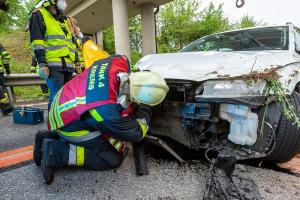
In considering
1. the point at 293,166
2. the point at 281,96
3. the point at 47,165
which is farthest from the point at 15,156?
the point at 293,166

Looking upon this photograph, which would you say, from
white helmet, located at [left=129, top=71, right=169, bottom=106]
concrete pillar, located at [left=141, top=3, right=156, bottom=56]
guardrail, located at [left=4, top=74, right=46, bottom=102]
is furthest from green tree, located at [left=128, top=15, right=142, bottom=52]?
white helmet, located at [left=129, top=71, right=169, bottom=106]

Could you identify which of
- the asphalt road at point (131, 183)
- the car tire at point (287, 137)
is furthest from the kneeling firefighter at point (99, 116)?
the car tire at point (287, 137)

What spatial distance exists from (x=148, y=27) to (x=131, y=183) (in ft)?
25.3

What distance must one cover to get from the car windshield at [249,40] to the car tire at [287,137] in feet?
3.00

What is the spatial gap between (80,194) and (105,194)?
0.19m

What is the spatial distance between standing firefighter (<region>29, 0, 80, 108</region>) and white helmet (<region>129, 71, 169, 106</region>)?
1.64 metres

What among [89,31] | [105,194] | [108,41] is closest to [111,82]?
[105,194]

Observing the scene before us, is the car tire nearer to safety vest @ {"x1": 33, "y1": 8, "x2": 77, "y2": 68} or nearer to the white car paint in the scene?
the white car paint

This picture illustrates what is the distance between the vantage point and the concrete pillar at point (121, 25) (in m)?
8.05

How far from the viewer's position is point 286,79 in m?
2.02

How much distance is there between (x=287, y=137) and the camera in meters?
2.00

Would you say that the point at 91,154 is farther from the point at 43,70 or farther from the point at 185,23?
the point at 185,23

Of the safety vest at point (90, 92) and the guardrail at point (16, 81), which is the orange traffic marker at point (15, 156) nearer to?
the safety vest at point (90, 92)

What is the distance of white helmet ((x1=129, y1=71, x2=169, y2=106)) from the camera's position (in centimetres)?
201
